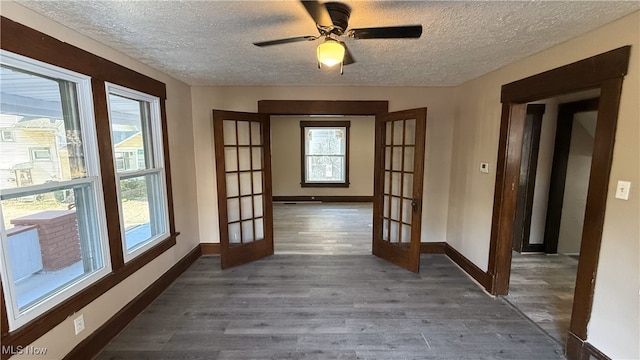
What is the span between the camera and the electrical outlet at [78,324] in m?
1.92

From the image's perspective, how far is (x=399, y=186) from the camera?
3686 mm

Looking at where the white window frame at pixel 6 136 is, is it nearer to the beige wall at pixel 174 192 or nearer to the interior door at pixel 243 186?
the beige wall at pixel 174 192

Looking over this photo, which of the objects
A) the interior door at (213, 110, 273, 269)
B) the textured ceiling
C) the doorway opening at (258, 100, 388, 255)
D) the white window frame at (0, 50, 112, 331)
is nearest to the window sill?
the white window frame at (0, 50, 112, 331)

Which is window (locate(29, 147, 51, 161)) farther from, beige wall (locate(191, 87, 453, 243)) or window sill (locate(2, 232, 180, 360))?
beige wall (locate(191, 87, 453, 243))

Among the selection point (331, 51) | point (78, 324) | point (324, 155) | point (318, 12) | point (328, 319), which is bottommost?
point (328, 319)

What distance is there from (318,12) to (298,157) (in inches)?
245

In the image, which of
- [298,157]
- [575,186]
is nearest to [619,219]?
[575,186]

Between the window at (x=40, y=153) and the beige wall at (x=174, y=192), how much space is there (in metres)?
0.75

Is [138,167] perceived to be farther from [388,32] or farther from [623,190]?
[623,190]

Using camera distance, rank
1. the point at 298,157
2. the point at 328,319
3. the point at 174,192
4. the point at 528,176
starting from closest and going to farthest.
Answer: the point at 328,319, the point at 174,192, the point at 528,176, the point at 298,157

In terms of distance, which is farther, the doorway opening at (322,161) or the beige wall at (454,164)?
the doorway opening at (322,161)

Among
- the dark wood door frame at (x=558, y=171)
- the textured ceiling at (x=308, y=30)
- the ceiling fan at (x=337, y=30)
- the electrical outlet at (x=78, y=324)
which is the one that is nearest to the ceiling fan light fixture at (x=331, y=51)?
the ceiling fan at (x=337, y=30)

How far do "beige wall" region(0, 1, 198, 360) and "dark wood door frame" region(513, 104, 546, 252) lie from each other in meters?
4.38

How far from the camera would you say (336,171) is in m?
7.73
